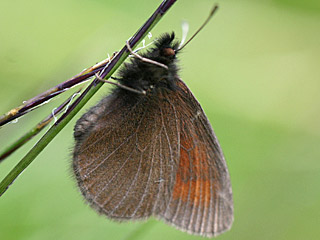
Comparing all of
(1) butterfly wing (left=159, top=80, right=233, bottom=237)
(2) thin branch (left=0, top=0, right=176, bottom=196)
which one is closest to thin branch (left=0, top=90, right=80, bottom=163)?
(2) thin branch (left=0, top=0, right=176, bottom=196)

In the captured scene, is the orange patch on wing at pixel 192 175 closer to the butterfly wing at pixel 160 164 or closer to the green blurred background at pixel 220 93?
the butterfly wing at pixel 160 164

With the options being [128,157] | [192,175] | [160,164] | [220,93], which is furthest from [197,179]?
[220,93]

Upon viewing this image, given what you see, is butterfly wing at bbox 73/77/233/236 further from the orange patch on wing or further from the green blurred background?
the green blurred background

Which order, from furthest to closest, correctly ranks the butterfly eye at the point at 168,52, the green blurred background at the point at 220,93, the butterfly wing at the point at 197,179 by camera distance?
the green blurred background at the point at 220,93 → the butterfly wing at the point at 197,179 → the butterfly eye at the point at 168,52

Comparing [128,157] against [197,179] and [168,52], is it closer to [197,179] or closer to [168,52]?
[197,179]

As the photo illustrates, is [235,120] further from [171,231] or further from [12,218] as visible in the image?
[12,218]

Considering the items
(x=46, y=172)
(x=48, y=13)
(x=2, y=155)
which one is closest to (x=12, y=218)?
(x=46, y=172)

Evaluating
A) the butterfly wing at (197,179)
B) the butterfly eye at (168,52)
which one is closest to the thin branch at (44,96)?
the butterfly eye at (168,52)
